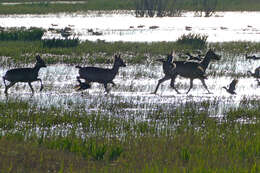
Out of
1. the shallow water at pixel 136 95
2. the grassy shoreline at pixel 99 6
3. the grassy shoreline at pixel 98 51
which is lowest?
the grassy shoreline at pixel 99 6

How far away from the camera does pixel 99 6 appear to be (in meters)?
70.9

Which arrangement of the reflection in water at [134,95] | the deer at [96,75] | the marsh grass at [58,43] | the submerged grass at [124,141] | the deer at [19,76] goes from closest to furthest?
the submerged grass at [124,141] → the reflection in water at [134,95] → the deer at [19,76] → the deer at [96,75] → the marsh grass at [58,43]

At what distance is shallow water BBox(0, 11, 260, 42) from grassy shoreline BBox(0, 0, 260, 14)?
3.37 m

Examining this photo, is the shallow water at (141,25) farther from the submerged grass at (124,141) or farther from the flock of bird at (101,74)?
the submerged grass at (124,141)

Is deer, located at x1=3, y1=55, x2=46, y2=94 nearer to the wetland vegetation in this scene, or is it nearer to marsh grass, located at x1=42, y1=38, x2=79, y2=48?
the wetland vegetation

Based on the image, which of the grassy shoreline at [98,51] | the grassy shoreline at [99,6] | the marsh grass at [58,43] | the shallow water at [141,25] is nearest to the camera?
the grassy shoreline at [98,51]

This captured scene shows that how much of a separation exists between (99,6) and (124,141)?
193 feet

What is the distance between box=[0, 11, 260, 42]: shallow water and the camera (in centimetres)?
4062

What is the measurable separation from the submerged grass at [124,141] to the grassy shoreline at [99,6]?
48.9 m

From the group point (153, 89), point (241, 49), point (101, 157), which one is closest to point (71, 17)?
point (241, 49)

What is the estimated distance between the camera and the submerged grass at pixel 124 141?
10.8 metres

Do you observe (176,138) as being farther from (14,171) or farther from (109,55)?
(109,55)

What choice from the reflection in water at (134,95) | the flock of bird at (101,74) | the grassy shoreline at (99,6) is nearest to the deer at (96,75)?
the flock of bird at (101,74)

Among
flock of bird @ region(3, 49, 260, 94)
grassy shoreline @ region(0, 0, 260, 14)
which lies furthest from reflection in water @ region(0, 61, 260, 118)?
grassy shoreline @ region(0, 0, 260, 14)
